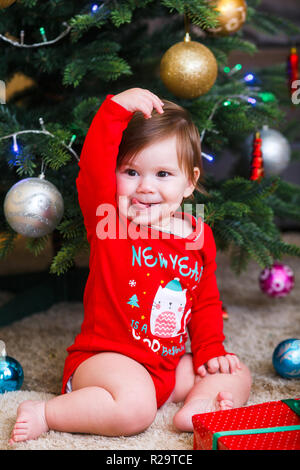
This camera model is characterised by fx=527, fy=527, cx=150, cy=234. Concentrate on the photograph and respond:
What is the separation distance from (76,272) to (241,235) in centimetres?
56

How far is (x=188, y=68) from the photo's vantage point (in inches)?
44.1

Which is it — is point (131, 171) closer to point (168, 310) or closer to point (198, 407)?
point (168, 310)

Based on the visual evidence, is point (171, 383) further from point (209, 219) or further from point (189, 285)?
point (209, 219)

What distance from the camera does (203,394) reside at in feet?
3.11

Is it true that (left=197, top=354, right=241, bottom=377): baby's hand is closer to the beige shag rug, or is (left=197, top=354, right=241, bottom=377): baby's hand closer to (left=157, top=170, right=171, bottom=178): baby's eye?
the beige shag rug

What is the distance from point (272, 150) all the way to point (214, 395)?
748 millimetres

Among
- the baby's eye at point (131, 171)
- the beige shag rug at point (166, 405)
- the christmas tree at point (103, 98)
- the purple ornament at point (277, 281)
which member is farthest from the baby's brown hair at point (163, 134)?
the purple ornament at point (277, 281)

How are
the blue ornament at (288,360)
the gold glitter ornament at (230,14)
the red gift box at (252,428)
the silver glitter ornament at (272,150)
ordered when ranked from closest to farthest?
the red gift box at (252,428) < the blue ornament at (288,360) < the gold glitter ornament at (230,14) < the silver glitter ornament at (272,150)

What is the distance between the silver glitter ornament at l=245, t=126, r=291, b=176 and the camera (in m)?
1.44

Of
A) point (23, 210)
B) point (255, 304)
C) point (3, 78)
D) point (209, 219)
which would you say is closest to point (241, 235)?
point (209, 219)

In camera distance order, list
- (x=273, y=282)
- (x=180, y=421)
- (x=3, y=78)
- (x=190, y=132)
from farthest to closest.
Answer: (x=273, y=282) < (x=3, y=78) < (x=190, y=132) < (x=180, y=421)

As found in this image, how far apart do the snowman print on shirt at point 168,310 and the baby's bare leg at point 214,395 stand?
0.11 meters

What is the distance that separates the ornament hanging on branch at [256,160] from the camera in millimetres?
1315

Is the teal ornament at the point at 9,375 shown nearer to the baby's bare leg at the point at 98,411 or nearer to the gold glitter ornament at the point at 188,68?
the baby's bare leg at the point at 98,411
